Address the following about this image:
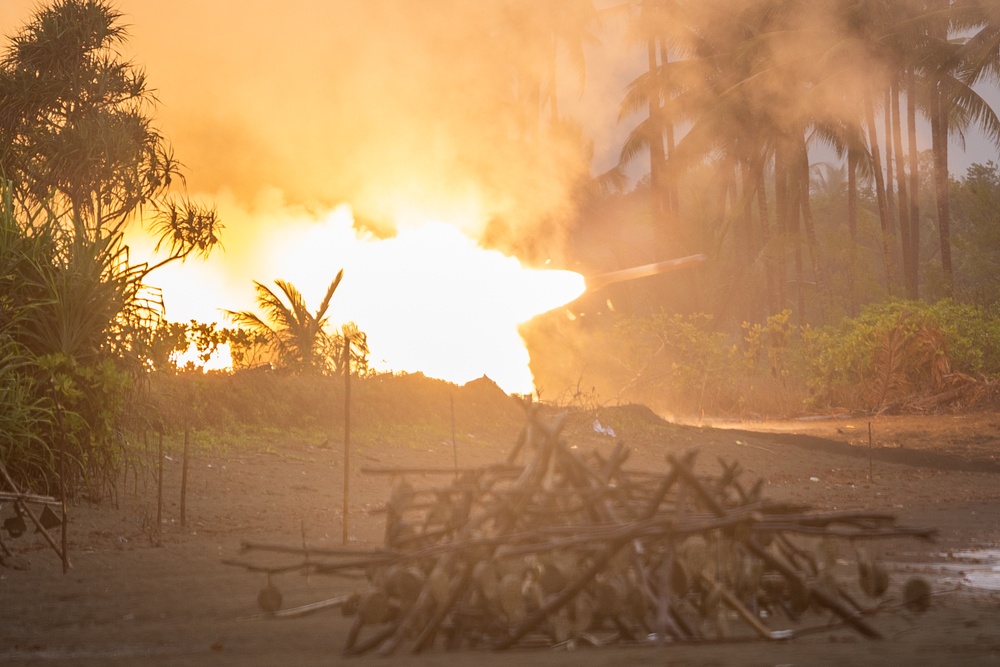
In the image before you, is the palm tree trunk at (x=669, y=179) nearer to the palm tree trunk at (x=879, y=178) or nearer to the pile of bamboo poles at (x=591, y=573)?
the palm tree trunk at (x=879, y=178)

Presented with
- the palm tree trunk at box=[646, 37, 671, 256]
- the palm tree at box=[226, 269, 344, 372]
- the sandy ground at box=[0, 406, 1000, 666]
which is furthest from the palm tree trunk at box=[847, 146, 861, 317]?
the palm tree at box=[226, 269, 344, 372]

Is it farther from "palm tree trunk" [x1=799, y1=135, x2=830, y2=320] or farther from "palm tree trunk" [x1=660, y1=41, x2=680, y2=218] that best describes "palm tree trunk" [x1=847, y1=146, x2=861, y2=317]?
"palm tree trunk" [x1=660, y1=41, x2=680, y2=218]

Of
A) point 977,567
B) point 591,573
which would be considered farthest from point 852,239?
point 591,573

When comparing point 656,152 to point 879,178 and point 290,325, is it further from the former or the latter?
point 290,325

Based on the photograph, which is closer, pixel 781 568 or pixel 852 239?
pixel 781 568

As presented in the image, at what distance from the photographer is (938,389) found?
2384 cm

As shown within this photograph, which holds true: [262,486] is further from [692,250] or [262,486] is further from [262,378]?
[692,250]

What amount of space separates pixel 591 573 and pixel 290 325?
16518 mm

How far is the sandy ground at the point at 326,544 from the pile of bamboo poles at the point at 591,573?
136 millimetres

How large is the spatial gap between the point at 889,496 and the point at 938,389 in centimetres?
1249

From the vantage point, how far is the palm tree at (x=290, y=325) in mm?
20188

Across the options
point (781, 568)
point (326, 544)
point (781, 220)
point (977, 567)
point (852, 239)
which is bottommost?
point (977, 567)

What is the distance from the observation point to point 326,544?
28.6 feet

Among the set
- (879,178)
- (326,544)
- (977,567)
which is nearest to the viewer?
(977,567)
